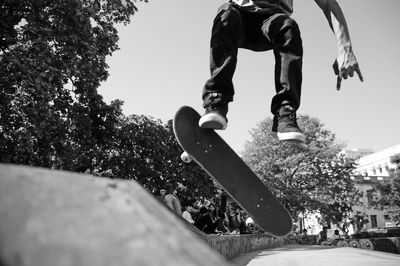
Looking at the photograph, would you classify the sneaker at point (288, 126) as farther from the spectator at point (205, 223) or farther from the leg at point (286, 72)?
the spectator at point (205, 223)

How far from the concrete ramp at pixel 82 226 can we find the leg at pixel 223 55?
1.98m

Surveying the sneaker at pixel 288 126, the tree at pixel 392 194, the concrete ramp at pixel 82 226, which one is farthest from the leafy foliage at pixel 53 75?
the tree at pixel 392 194

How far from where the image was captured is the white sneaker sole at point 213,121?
2.51 meters

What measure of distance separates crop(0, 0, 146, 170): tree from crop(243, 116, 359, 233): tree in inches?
803

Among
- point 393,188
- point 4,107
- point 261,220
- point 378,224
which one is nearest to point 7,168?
point 261,220

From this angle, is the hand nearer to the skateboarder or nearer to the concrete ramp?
the skateboarder

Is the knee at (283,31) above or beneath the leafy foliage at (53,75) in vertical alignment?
beneath

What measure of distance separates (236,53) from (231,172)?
3.34ft

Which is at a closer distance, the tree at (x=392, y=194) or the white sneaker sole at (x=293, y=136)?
the white sneaker sole at (x=293, y=136)

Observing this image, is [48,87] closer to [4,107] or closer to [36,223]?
[4,107]

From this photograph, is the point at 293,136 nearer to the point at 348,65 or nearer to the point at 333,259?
the point at 348,65

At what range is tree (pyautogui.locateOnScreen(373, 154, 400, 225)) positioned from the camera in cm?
3055

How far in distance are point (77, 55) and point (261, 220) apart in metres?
9.87

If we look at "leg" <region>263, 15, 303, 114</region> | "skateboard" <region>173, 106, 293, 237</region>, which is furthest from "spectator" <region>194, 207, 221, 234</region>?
"leg" <region>263, 15, 303, 114</region>
